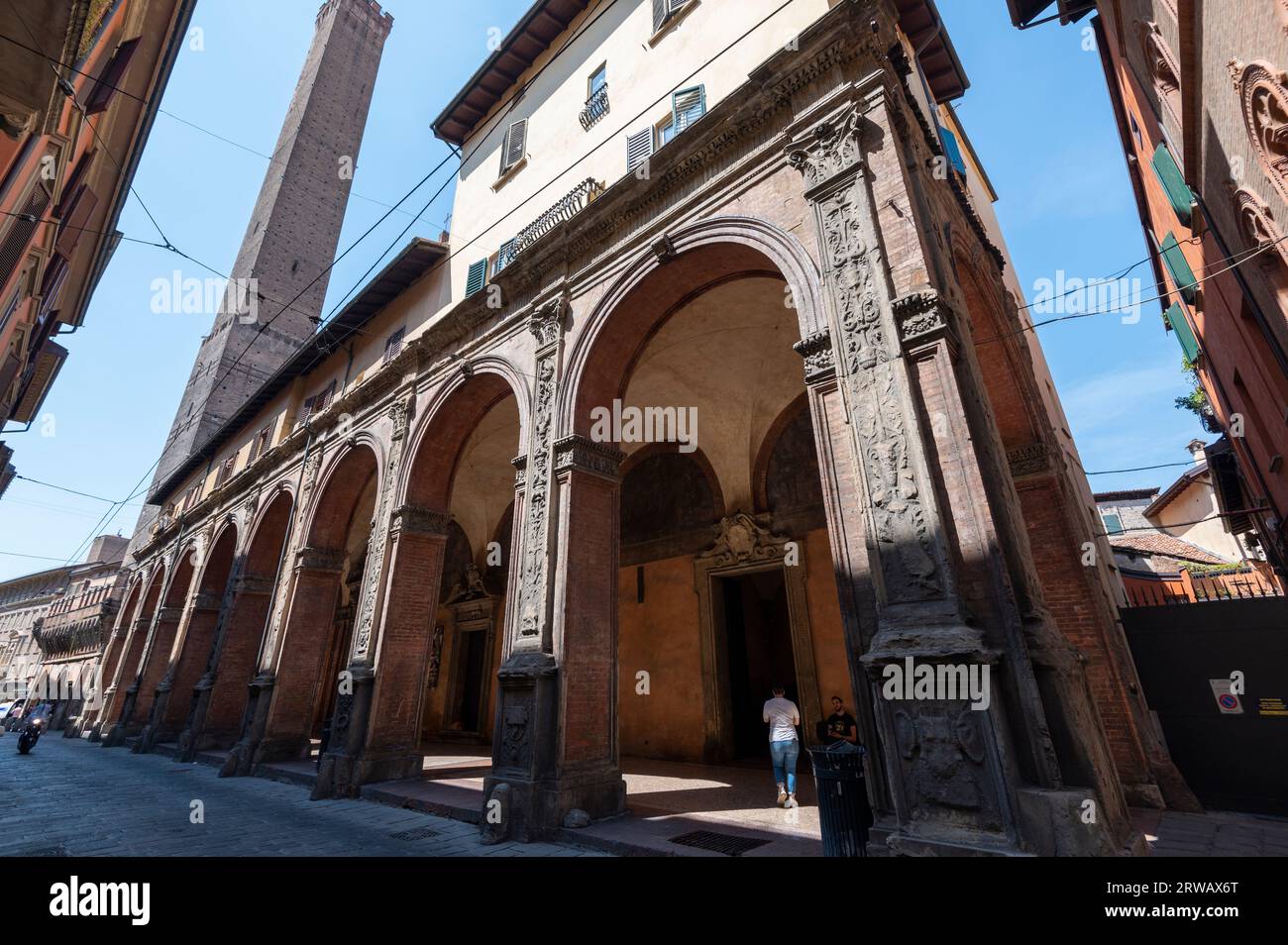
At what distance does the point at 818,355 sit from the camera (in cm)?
550

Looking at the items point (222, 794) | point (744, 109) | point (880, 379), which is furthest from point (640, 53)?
point (222, 794)

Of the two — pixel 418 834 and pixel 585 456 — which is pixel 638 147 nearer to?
pixel 585 456

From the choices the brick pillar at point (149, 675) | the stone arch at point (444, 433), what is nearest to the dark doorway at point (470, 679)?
the stone arch at point (444, 433)

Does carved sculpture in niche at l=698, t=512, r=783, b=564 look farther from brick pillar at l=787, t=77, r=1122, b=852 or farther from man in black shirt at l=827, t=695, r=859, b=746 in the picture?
brick pillar at l=787, t=77, r=1122, b=852

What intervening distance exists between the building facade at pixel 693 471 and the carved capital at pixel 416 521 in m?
0.08

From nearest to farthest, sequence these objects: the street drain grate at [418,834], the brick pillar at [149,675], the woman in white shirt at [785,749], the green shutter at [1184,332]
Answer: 1. the street drain grate at [418,834]
2. the woman in white shirt at [785,749]
3. the green shutter at [1184,332]
4. the brick pillar at [149,675]

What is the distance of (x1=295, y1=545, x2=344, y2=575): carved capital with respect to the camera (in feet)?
41.3

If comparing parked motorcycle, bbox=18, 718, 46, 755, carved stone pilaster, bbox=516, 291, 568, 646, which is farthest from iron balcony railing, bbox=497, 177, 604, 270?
parked motorcycle, bbox=18, 718, 46, 755

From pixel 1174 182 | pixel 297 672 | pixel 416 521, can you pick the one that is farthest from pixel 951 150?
pixel 297 672

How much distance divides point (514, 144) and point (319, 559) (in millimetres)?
10181

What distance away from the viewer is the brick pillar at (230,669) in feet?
48.1

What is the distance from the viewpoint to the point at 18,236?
7141 mm

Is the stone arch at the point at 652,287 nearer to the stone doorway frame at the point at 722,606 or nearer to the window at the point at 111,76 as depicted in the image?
the stone doorway frame at the point at 722,606
